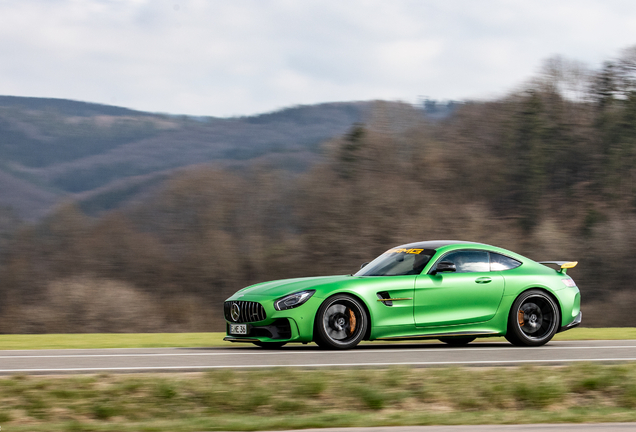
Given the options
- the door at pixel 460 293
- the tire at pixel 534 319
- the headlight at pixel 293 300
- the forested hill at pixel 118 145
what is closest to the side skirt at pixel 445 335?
the door at pixel 460 293

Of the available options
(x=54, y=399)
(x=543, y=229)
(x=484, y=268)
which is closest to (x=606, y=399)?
(x=484, y=268)

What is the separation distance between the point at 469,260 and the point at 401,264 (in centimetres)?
101

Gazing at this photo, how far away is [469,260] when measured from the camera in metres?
11.1

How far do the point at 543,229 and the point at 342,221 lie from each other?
12.2m

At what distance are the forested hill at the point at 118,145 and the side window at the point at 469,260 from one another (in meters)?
33.6

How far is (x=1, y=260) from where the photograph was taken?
43781 mm

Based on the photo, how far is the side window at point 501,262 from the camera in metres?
11.2

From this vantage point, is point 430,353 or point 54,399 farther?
point 430,353

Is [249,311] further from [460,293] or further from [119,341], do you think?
[119,341]

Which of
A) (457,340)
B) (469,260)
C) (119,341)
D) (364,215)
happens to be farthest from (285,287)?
(364,215)

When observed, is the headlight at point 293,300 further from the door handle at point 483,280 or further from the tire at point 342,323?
the door handle at point 483,280

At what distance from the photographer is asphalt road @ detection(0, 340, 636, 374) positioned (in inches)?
326

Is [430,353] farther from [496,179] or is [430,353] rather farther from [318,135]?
[318,135]

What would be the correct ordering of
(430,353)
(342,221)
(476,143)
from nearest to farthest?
1. (430,353)
2. (342,221)
3. (476,143)
